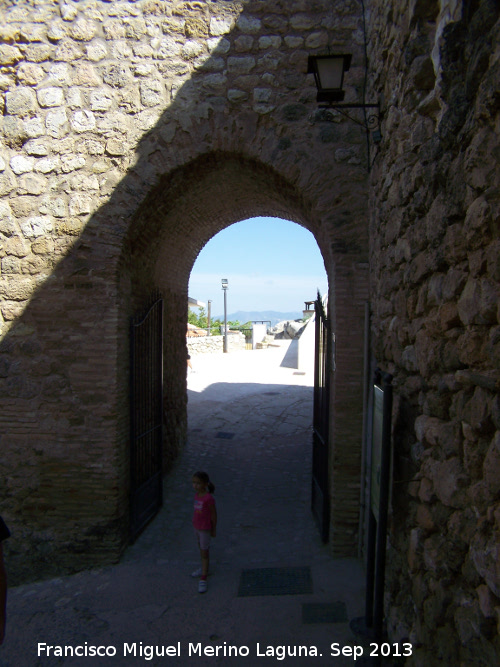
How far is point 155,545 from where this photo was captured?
4922 millimetres

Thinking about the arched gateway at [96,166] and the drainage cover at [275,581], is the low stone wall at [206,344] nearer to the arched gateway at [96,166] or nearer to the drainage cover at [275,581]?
the arched gateway at [96,166]

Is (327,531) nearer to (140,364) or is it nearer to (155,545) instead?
(155,545)

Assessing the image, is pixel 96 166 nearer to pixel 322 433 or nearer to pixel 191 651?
pixel 322 433

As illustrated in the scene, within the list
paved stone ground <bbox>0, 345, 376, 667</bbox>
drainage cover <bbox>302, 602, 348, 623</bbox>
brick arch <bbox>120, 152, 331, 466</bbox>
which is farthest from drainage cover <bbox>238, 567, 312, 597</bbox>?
brick arch <bbox>120, 152, 331, 466</bbox>

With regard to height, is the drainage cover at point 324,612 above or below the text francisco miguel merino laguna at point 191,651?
above

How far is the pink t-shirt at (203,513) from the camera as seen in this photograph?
13.9ft

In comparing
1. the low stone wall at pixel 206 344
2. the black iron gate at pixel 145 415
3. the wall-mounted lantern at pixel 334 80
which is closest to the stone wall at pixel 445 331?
the wall-mounted lantern at pixel 334 80

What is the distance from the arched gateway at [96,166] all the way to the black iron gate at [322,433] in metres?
0.32

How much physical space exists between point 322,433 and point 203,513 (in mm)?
1470

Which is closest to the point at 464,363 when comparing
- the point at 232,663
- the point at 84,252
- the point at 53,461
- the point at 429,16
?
the point at 429,16

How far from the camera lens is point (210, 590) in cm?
413

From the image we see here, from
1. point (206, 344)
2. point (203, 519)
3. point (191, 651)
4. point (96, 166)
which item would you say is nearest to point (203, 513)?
→ point (203, 519)

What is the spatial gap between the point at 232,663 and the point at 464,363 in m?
2.73

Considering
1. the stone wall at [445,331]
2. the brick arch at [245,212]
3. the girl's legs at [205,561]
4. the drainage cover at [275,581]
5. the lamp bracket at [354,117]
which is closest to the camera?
the stone wall at [445,331]
